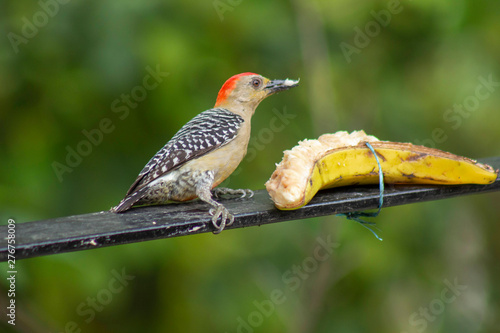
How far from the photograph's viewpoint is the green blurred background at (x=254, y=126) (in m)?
3.64

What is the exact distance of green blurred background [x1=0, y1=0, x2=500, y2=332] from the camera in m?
3.64

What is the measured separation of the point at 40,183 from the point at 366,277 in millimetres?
2486

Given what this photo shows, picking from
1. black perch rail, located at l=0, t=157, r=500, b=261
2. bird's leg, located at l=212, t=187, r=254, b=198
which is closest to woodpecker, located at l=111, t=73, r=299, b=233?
bird's leg, located at l=212, t=187, r=254, b=198

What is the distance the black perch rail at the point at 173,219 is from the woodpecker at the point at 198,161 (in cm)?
11

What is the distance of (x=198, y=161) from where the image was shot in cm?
300

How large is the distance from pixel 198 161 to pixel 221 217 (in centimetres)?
67

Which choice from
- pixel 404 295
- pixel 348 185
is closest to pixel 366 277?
pixel 404 295

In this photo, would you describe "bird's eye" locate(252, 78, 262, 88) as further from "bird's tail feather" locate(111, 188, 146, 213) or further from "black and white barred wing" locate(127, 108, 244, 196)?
"bird's tail feather" locate(111, 188, 146, 213)

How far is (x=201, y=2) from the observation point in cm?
390

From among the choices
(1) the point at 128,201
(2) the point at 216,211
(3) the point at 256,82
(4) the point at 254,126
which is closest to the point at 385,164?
(2) the point at 216,211

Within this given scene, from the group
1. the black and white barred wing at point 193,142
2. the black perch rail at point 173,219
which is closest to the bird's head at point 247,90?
the black and white barred wing at point 193,142

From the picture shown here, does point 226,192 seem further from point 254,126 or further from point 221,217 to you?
point 254,126

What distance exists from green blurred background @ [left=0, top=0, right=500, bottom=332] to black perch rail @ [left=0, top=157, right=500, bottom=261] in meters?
1.16

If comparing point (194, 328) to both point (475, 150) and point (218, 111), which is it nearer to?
point (218, 111)
